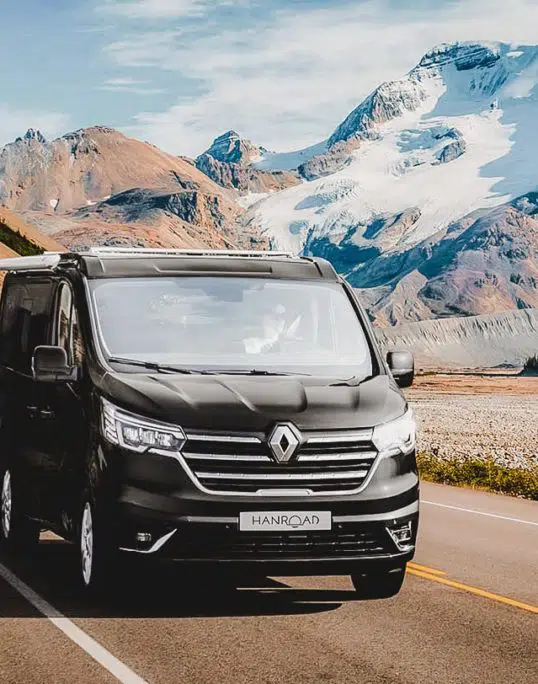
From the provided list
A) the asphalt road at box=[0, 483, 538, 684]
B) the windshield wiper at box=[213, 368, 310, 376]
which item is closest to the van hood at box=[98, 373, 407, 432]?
the windshield wiper at box=[213, 368, 310, 376]

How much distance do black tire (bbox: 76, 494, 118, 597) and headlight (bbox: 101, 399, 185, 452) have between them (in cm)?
54

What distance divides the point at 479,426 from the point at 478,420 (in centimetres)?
699

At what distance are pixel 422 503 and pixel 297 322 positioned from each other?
25.7 ft

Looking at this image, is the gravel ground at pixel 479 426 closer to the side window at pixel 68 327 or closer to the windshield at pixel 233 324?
the windshield at pixel 233 324

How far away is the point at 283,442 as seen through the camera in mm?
8133

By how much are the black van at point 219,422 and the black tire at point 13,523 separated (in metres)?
0.33

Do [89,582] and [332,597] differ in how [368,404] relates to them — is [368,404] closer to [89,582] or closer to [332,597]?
[332,597]

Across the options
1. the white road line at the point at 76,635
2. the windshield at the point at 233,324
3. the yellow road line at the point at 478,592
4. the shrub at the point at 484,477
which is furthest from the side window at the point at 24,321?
the shrub at the point at 484,477

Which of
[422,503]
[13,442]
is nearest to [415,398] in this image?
[422,503]

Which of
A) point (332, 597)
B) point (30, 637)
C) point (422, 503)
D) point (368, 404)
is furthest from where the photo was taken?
point (422, 503)

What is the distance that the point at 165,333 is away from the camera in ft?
31.0

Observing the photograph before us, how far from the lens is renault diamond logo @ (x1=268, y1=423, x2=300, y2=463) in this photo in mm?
8117

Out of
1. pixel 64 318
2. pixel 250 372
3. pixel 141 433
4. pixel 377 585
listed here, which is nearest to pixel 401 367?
pixel 250 372

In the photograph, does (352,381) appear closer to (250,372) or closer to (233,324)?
(250,372)
